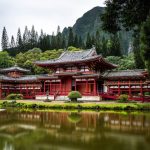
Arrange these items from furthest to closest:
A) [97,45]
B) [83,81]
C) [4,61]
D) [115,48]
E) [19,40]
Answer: [19,40] → [97,45] → [115,48] → [4,61] → [83,81]

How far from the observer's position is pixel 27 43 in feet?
388

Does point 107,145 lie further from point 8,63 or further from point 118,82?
point 8,63

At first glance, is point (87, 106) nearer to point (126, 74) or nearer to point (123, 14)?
point (126, 74)

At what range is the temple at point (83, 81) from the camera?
40497mm

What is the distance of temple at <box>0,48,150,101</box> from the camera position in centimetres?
4050

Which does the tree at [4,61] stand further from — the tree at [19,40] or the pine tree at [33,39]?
the pine tree at [33,39]

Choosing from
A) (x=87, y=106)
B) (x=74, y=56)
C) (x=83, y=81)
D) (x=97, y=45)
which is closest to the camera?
(x=87, y=106)

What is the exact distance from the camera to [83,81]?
148ft

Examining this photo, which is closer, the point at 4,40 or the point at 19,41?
the point at 19,41

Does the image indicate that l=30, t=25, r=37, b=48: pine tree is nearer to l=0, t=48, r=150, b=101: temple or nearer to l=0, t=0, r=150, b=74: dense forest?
l=0, t=0, r=150, b=74: dense forest

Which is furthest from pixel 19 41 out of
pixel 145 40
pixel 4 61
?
pixel 145 40

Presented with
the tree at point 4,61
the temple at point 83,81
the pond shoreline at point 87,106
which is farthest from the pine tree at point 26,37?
the pond shoreline at point 87,106

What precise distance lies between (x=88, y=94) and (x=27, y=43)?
3173 inches

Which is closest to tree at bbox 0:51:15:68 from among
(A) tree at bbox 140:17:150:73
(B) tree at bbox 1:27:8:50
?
(B) tree at bbox 1:27:8:50
